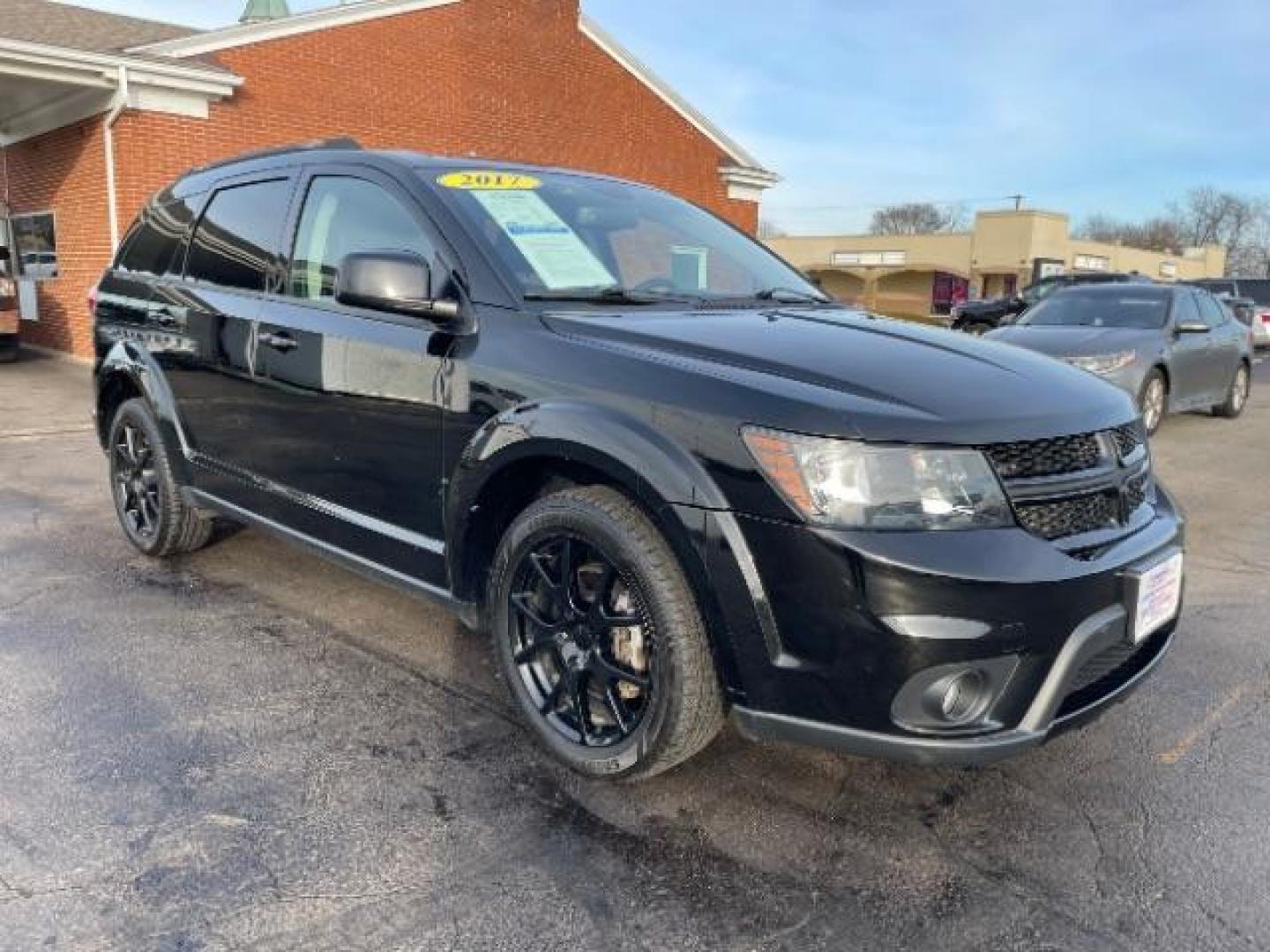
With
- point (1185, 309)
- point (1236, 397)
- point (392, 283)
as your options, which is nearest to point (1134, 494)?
point (392, 283)

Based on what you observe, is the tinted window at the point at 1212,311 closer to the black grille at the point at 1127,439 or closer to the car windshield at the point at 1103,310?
the car windshield at the point at 1103,310

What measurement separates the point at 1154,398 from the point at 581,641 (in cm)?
828

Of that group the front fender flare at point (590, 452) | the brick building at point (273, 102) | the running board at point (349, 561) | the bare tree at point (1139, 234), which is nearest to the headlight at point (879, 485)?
the front fender flare at point (590, 452)

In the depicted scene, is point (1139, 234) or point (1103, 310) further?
point (1139, 234)

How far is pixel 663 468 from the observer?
250 cm

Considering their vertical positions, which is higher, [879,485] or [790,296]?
[790,296]

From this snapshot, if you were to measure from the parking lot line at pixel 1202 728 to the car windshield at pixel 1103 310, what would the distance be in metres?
6.61

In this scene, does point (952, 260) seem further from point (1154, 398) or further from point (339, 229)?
point (339, 229)

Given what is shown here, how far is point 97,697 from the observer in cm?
337

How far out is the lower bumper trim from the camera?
2.33 meters

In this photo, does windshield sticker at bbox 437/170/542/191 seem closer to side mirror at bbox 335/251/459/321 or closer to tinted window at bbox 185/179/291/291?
side mirror at bbox 335/251/459/321

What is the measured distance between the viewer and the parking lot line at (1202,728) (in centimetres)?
313

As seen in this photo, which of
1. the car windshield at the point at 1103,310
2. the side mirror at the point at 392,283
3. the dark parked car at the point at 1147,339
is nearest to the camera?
the side mirror at the point at 392,283

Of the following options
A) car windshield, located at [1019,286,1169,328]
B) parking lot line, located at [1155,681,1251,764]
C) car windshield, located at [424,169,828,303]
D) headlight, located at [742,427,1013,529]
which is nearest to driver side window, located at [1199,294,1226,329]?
car windshield, located at [1019,286,1169,328]
